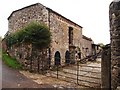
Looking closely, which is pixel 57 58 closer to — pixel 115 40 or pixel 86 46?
pixel 115 40

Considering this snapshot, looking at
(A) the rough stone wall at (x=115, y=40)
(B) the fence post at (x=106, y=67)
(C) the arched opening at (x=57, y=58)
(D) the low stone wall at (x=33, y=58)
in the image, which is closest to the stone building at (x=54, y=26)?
(C) the arched opening at (x=57, y=58)

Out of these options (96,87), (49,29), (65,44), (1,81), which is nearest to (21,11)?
(49,29)

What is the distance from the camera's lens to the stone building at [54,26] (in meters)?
15.8

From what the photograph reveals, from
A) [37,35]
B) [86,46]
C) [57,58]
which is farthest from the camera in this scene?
[86,46]

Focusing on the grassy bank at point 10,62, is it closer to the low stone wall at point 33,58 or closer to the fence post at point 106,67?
the low stone wall at point 33,58

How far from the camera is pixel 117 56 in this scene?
22.1 feet

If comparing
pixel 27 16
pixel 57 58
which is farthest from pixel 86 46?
pixel 27 16

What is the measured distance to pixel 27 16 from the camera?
668 inches

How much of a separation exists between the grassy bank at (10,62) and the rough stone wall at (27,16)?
2925 mm

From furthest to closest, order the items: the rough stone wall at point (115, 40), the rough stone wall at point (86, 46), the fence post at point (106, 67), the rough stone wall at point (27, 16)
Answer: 1. the rough stone wall at point (86, 46)
2. the rough stone wall at point (27, 16)
3. the fence post at point (106, 67)
4. the rough stone wall at point (115, 40)

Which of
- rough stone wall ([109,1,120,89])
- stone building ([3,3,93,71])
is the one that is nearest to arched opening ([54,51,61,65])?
stone building ([3,3,93,71])

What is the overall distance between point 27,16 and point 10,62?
4.19 m

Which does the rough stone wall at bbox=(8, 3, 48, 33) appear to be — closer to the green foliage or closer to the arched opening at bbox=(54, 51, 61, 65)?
the green foliage

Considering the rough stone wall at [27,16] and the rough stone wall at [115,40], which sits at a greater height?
the rough stone wall at [27,16]
